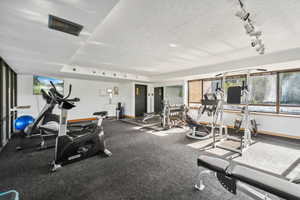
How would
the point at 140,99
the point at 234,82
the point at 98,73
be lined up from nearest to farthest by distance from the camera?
the point at 98,73 → the point at 234,82 → the point at 140,99

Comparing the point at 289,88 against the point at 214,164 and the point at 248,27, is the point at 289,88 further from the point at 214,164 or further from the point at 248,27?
the point at 214,164

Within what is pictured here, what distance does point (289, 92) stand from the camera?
4.24 metres

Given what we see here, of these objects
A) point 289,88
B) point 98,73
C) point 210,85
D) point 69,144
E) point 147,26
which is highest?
point 147,26

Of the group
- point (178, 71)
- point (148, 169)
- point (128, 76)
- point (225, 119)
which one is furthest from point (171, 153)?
point (128, 76)

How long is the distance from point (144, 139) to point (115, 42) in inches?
114

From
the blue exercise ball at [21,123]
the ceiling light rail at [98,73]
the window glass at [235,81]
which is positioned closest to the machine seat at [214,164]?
the window glass at [235,81]

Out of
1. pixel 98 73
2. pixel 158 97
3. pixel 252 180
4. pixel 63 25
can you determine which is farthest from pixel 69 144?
pixel 158 97

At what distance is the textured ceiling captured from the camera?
140 cm

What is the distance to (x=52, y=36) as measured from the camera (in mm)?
1923

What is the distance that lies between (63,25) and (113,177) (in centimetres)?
239

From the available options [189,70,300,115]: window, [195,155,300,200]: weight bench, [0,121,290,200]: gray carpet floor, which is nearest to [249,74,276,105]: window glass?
[189,70,300,115]: window

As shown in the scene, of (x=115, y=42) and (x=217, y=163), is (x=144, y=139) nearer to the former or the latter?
(x=217, y=163)

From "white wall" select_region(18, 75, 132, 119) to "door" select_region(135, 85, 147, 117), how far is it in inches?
19.2

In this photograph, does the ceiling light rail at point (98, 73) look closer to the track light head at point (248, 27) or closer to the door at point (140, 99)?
the door at point (140, 99)
